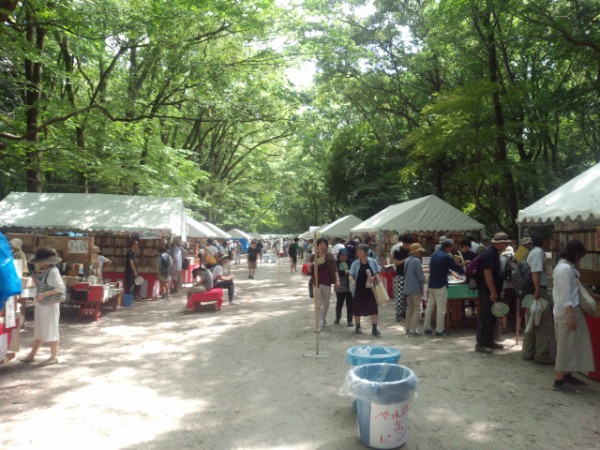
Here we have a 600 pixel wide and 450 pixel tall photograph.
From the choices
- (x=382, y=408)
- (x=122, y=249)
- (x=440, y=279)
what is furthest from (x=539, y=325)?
(x=122, y=249)

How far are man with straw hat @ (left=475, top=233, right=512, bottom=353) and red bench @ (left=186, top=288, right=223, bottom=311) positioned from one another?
6391mm

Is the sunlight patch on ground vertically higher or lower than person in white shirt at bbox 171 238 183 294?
lower

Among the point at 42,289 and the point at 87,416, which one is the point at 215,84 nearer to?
the point at 42,289

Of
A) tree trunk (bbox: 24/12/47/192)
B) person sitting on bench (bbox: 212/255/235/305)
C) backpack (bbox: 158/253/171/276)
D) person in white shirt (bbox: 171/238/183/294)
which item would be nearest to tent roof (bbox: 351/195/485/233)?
person sitting on bench (bbox: 212/255/235/305)

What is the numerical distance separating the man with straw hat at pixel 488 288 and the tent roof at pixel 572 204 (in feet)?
2.08

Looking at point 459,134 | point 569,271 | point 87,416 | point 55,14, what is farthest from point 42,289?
point 459,134

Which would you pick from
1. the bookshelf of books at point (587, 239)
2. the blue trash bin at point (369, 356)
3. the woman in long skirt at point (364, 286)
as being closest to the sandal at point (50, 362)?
the blue trash bin at point (369, 356)

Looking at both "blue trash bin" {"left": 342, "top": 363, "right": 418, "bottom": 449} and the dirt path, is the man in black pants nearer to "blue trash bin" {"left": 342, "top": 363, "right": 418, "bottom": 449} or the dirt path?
the dirt path

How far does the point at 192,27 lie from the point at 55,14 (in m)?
3.31

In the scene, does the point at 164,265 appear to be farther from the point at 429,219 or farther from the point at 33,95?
the point at 429,219

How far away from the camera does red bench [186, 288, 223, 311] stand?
10.3 metres

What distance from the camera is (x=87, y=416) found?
160 inches

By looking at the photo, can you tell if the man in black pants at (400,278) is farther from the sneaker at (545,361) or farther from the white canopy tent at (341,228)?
the white canopy tent at (341,228)

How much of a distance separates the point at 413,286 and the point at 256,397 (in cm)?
390
